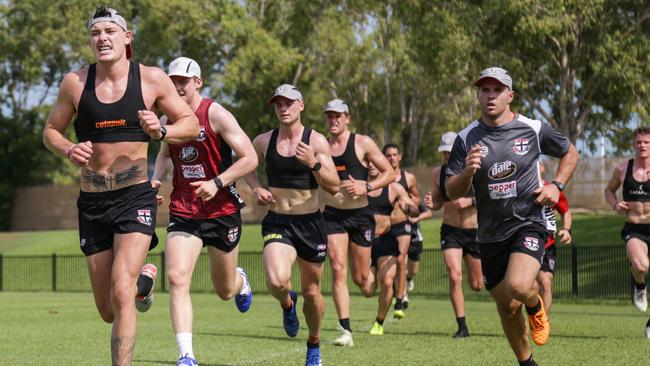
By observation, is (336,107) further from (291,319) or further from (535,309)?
(535,309)

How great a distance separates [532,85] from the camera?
44031mm

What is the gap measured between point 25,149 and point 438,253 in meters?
38.6

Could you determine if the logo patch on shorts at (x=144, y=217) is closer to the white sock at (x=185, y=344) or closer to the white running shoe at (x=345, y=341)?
the white sock at (x=185, y=344)

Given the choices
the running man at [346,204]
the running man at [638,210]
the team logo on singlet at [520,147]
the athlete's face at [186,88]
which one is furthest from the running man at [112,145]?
the running man at [638,210]

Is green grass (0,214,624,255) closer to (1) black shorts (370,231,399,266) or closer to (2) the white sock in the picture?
(1) black shorts (370,231,399,266)

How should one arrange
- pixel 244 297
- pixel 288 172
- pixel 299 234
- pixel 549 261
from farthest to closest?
pixel 549 261 < pixel 244 297 < pixel 288 172 < pixel 299 234

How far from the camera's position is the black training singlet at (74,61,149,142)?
7887mm

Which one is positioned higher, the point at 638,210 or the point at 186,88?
the point at 186,88

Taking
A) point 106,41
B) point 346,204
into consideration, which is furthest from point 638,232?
point 106,41

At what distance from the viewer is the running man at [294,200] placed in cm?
1092

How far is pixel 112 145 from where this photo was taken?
7.95 meters

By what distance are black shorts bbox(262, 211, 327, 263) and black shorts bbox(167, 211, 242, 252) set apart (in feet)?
4.14

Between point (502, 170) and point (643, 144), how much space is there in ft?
20.2

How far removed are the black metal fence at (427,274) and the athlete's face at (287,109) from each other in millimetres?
17296
